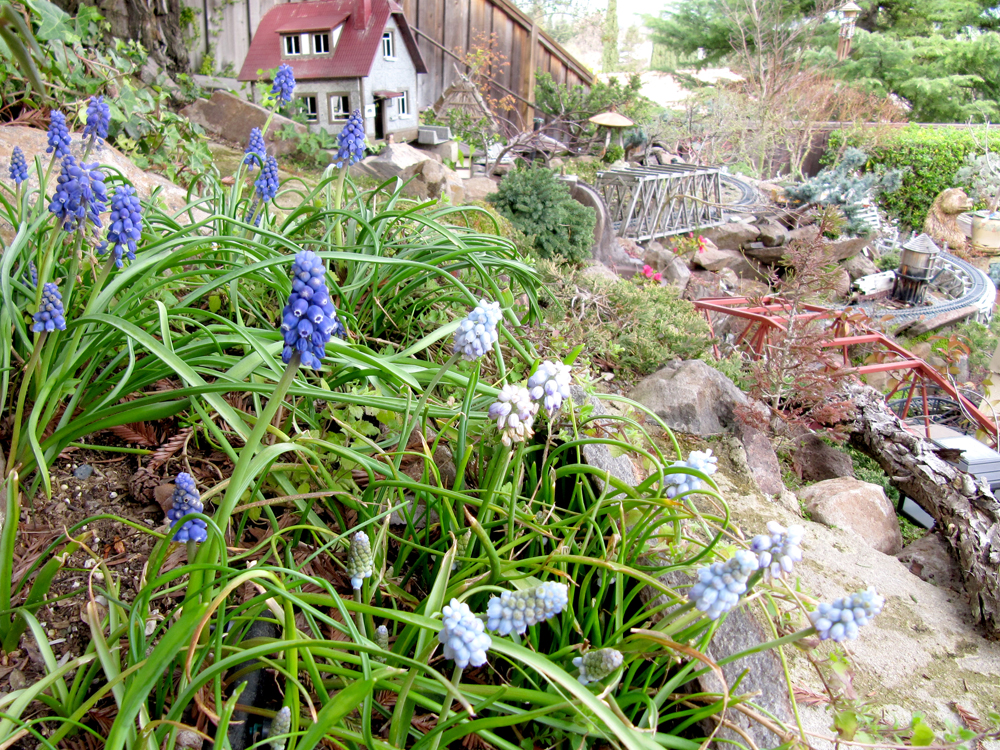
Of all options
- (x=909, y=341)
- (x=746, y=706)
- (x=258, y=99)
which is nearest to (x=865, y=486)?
(x=746, y=706)

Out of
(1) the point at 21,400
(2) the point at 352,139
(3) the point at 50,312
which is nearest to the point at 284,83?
(2) the point at 352,139

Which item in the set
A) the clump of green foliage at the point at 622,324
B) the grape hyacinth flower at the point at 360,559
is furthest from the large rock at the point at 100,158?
the grape hyacinth flower at the point at 360,559

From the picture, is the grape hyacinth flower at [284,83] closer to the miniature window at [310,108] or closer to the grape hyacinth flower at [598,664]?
the grape hyacinth flower at [598,664]

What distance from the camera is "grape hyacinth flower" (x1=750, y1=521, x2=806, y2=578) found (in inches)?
34.0

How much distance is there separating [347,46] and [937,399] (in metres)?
5.70

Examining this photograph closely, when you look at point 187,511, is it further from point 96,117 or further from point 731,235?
point 731,235

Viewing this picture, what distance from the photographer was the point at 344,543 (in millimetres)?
1394

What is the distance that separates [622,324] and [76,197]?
6.39ft

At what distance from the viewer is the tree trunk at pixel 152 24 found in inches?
207

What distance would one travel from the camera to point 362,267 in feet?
6.46

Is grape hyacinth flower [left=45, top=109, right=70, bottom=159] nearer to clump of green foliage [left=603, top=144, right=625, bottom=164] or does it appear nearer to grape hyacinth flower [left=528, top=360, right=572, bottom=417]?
grape hyacinth flower [left=528, top=360, right=572, bottom=417]

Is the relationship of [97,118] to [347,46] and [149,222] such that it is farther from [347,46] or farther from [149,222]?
[347,46]

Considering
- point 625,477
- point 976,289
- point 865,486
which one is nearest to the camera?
point 625,477

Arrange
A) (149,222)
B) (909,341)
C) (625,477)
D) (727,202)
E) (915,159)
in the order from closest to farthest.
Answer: (625,477), (149,222), (909,341), (727,202), (915,159)
